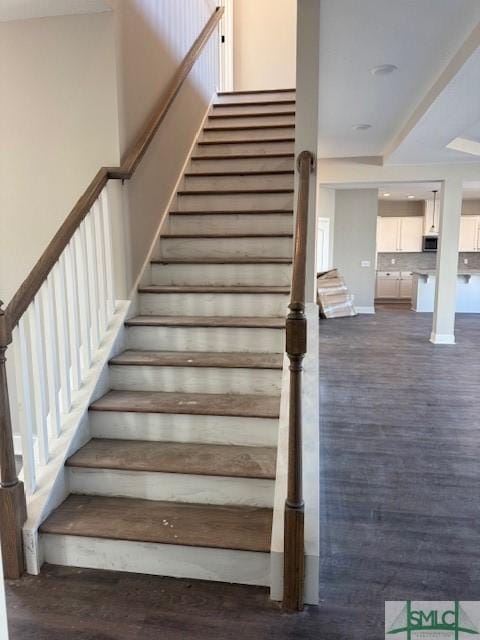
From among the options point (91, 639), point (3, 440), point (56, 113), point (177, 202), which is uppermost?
point (56, 113)

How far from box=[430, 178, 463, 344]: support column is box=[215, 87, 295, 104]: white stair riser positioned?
260cm

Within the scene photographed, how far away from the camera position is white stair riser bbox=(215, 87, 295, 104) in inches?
199

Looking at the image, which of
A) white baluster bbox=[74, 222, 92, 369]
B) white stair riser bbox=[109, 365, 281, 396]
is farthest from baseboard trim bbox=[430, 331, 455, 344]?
white baluster bbox=[74, 222, 92, 369]

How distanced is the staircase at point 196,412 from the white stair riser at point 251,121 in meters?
1.05

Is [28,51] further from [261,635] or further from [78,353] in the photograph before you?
[261,635]

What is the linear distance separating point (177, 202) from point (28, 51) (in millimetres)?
1470

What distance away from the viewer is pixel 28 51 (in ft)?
8.41

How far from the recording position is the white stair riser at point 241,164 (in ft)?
12.8

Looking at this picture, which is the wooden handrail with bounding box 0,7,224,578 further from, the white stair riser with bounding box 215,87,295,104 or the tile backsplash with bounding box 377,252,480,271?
the tile backsplash with bounding box 377,252,480,271

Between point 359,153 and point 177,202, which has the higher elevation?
point 359,153

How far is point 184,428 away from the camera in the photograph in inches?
88.1

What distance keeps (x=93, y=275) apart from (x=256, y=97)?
3.65 metres

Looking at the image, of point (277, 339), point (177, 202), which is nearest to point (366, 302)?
point (177, 202)

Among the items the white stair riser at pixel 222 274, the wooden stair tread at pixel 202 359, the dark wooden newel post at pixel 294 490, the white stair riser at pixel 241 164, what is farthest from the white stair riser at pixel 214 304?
the white stair riser at pixel 241 164
